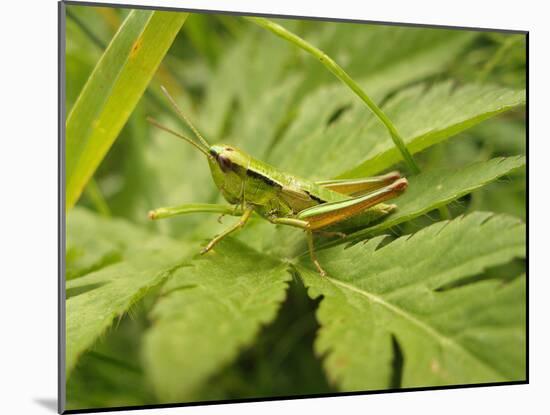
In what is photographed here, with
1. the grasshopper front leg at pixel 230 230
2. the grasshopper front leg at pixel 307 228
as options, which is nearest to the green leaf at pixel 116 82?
the grasshopper front leg at pixel 230 230

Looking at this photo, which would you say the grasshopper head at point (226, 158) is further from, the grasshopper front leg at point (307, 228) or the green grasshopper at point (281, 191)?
the grasshopper front leg at point (307, 228)

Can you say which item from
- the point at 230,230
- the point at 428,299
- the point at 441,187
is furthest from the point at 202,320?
the point at 441,187

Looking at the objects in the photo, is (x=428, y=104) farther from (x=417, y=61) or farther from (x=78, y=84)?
(x=78, y=84)

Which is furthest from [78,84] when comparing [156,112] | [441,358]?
[441,358]

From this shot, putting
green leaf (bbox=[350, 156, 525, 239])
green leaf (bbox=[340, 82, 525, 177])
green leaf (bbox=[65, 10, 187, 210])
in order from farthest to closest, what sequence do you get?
green leaf (bbox=[65, 10, 187, 210]) < green leaf (bbox=[340, 82, 525, 177]) < green leaf (bbox=[350, 156, 525, 239])

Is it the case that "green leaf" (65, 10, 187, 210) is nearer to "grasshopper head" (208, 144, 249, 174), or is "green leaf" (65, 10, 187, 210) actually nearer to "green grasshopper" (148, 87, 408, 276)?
"green grasshopper" (148, 87, 408, 276)

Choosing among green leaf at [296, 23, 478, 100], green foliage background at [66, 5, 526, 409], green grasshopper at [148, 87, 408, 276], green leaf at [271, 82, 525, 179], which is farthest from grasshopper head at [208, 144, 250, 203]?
green leaf at [296, 23, 478, 100]
